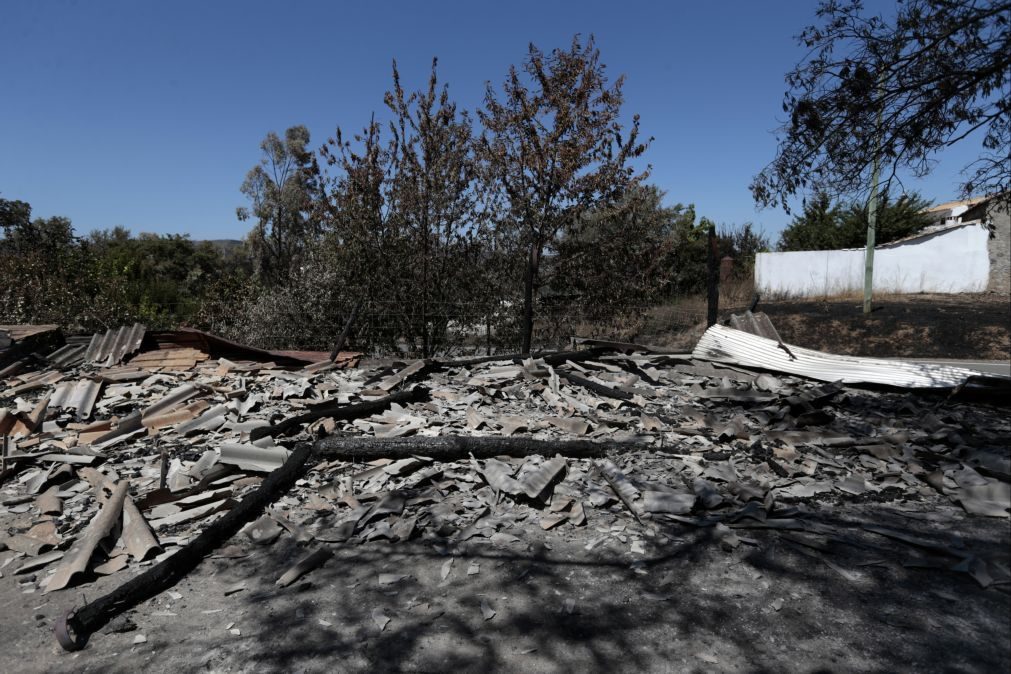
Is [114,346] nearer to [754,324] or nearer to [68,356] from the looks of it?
[68,356]

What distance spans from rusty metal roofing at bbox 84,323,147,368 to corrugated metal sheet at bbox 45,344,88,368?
0.12 metres

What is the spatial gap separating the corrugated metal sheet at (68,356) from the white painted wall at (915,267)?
2228 centimetres

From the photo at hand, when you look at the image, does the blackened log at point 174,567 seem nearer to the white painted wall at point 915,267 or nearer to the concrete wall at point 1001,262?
the white painted wall at point 915,267

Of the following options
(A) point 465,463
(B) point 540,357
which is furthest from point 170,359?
(A) point 465,463

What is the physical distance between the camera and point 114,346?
8398mm

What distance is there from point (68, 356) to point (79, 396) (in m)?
2.46

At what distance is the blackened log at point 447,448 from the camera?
15.7 ft

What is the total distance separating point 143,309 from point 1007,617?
46.7ft

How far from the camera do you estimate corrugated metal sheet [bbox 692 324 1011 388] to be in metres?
7.00

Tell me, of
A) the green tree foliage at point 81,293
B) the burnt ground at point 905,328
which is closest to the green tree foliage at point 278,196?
the green tree foliage at point 81,293

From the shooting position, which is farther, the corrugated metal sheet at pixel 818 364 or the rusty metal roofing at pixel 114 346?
the rusty metal roofing at pixel 114 346

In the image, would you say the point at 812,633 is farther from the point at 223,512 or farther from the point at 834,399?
the point at 834,399

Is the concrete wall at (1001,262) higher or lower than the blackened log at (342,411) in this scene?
higher

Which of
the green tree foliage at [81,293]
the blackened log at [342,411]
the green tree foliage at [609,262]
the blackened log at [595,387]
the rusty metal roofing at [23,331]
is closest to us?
the blackened log at [342,411]
